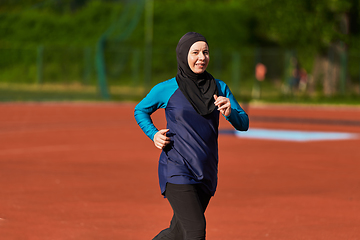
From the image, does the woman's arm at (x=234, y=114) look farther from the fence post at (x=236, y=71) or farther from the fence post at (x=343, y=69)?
the fence post at (x=236, y=71)

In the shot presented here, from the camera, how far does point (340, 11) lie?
31.6 metres

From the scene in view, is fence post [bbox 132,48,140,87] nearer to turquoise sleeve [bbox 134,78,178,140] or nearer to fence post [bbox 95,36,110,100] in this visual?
fence post [bbox 95,36,110,100]

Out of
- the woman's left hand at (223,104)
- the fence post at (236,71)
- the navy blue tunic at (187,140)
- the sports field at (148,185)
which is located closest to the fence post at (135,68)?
the fence post at (236,71)

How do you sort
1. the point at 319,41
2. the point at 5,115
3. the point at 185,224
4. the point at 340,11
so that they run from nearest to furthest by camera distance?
1. the point at 185,224
2. the point at 5,115
3. the point at 340,11
4. the point at 319,41

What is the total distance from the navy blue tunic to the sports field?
2.02 m

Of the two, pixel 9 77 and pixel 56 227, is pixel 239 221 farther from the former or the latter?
pixel 9 77

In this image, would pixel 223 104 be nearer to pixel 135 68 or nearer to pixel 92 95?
pixel 92 95

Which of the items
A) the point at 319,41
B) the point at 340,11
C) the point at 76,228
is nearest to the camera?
the point at 76,228

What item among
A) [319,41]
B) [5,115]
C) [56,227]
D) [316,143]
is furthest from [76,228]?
[319,41]

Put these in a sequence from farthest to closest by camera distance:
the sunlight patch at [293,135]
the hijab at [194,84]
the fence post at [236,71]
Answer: the fence post at [236,71] < the sunlight patch at [293,135] < the hijab at [194,84]

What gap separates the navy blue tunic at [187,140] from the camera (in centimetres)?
445

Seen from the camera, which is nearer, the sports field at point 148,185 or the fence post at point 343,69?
the sports field at point 148,185

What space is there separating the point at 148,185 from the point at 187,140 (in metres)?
5.00

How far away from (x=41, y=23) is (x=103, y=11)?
3526 mm
